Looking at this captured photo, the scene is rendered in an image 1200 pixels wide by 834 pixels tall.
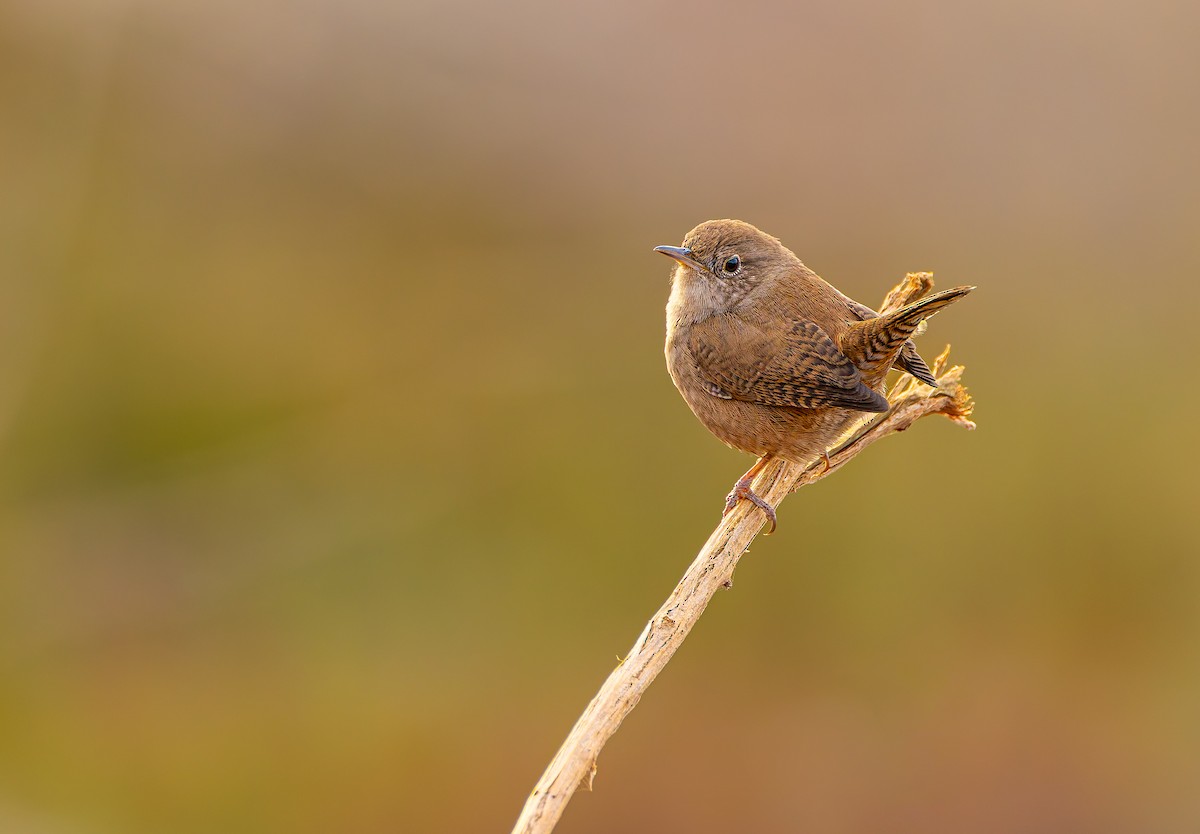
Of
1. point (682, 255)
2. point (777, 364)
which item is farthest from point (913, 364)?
point (682, 255)

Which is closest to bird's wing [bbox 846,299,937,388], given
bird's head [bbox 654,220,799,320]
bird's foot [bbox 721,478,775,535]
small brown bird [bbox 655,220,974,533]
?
small brown bird [bbox 655,220,974,533]

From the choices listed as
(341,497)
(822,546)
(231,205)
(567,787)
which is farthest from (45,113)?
(567,787)

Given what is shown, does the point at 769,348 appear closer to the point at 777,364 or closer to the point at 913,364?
the point at 777,364

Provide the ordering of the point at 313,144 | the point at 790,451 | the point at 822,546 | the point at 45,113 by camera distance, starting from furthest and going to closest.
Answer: the point at 313,144, the point at 45,113, the point at 822,546, the point at 790,451

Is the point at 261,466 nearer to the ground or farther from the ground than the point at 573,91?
nearer to the ground

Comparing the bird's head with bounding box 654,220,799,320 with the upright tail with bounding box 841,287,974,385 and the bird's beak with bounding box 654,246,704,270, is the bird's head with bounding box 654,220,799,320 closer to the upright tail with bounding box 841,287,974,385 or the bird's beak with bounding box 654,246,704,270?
the bird's beak with bounding box 654,246,704,270

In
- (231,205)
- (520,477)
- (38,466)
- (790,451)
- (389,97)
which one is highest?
(389,97)

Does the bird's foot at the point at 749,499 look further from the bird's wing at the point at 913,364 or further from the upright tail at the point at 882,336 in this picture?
the bird's wing at the point at 913,364

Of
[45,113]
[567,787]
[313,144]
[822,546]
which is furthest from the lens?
[313,144]

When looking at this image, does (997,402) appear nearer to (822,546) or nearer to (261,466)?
(822,546)
